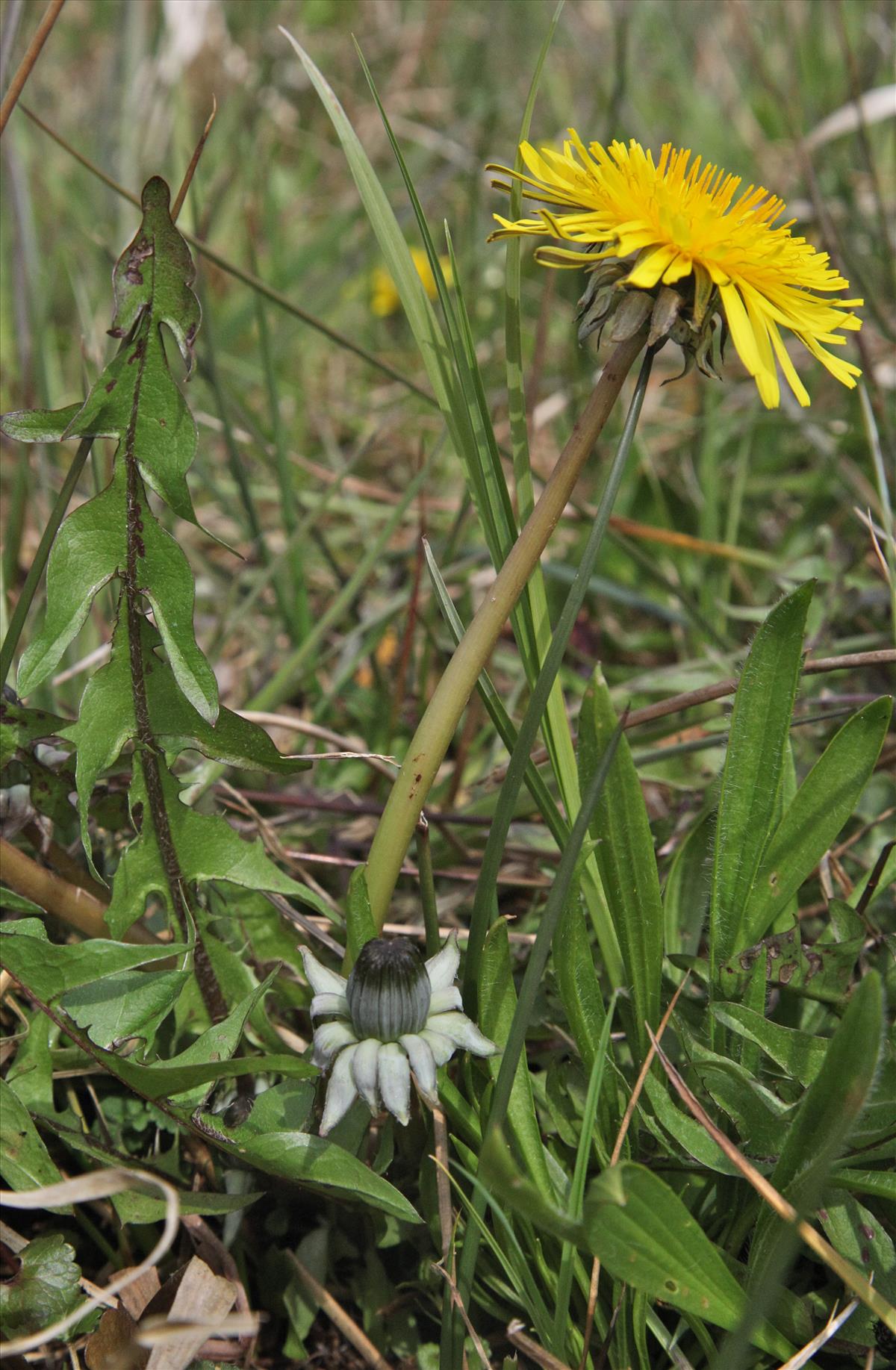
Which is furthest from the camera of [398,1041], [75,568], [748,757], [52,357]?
[52,357]

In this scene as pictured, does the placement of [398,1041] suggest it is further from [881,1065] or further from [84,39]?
[84,39]

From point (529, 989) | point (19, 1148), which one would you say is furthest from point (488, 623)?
point (19, 1148)

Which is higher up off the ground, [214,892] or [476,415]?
[476,415]

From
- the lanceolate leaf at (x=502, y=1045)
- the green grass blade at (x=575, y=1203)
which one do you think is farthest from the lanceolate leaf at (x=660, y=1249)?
the lanceolate leaf at (x=502, y=1045)

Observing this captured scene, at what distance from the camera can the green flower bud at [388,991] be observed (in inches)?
32.8

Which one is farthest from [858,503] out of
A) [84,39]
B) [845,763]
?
[84,39]

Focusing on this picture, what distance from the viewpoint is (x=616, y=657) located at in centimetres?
204

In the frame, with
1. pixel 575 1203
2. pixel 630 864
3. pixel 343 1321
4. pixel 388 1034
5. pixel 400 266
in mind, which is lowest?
pixel 343 1321

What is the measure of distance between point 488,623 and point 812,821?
15.6 inches

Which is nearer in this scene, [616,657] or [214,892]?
[214,892]

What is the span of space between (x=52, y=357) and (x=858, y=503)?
167cm

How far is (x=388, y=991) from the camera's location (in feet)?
2.74

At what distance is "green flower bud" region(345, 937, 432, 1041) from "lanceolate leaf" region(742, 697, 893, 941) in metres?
0.38

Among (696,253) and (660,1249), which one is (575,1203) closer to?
(660,1249)
